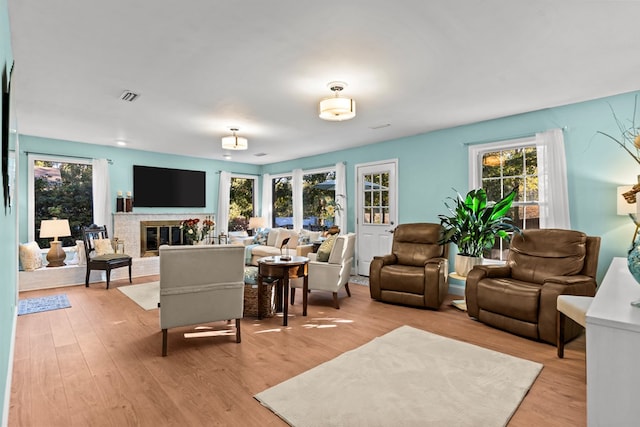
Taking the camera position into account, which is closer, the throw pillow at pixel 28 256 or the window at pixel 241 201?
the throw pillow at pixel 28 256

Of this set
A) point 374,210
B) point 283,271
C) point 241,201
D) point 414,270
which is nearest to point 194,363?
point 283,271

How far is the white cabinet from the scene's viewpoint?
1.10m

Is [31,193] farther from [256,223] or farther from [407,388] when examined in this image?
[407,388]

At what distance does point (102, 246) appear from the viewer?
5734mm

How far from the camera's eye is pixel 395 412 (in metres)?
2.02

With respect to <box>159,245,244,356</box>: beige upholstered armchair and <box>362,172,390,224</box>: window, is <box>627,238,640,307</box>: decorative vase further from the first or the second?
<box>362,172,390,224</box>: window

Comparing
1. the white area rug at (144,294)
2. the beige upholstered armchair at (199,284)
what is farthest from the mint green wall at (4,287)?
the white area rug at (144,294)

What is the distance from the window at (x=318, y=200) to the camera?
723cm

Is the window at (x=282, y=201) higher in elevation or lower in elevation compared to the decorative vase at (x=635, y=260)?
higher

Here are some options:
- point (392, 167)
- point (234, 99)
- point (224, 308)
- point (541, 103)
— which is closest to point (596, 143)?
point (541, 103)

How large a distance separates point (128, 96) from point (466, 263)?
173 inches

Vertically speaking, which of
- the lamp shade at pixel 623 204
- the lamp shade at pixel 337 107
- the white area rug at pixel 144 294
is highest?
the lamp shade at pixel 337 107

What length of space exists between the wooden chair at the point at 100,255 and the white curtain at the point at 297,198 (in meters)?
3.47

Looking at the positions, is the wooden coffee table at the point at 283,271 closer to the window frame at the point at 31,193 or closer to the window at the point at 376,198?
the window at the point at 376,198
